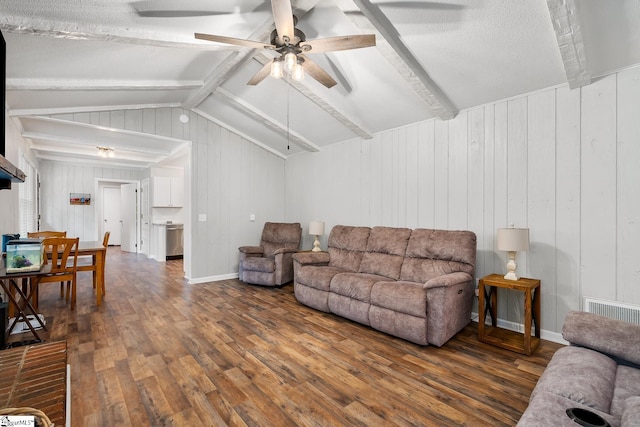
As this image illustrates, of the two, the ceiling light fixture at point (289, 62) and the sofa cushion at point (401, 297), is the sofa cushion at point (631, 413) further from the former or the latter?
the ceiling light fixture at point (289, 62)

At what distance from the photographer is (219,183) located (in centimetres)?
534

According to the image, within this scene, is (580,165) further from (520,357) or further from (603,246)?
(520,357)

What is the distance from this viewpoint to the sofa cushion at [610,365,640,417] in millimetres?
1254

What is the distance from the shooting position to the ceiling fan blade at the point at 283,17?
1906 millimetres

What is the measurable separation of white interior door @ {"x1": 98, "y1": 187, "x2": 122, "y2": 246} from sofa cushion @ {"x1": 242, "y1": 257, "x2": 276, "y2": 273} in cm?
768

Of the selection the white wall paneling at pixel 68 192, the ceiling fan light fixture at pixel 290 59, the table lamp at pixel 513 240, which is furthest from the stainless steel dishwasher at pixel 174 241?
the table lamp at pixel 513 240

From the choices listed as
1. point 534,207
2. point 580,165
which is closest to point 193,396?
point 534,207

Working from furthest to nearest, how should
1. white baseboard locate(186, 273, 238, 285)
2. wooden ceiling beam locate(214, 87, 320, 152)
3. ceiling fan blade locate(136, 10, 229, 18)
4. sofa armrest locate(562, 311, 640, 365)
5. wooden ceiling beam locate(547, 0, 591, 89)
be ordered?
white baseboard locate(186, 273, 238, 285)
wooden ceiling beam locate(214, 87, 320, 152)
ceiling fan blade locate(136, 10, 229, 18)
wooden ceiling beam locate(547, 0, 591, 89)
sofa armrest locate(562, 311, 640, 365)

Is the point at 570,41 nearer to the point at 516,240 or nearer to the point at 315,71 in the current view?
the point at 516,240

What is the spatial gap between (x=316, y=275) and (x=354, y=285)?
628mm

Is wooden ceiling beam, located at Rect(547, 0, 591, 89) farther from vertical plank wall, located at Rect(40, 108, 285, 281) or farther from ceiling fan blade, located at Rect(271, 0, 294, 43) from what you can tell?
vertical plank wall, located at Rect(40, 108, 285, 281)

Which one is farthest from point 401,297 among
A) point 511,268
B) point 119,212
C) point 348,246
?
point 119,212

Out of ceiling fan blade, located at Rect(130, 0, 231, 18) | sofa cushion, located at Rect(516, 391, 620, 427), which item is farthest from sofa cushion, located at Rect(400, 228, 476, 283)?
ceiling fan blade, located at Rect(130, 0, 231, 18)

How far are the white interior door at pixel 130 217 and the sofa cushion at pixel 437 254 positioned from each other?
8.09 m
